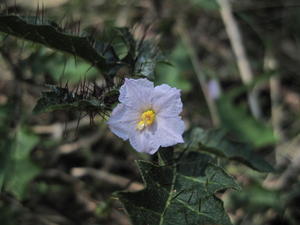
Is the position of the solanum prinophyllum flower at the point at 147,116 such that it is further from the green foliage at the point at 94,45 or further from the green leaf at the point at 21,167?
the green leaf at the point at 21,167

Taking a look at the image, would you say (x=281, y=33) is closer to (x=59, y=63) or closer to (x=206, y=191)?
(x=59, y=63)

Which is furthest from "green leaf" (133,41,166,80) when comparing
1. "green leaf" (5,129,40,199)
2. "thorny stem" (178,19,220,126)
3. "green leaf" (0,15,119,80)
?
"thorny stem" (178,19,220,126)

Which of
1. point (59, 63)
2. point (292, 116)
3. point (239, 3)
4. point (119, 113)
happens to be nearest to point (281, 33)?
point (239, 3)

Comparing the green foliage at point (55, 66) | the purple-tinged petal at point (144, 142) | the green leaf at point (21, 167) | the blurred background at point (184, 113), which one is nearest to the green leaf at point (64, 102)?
the purple-tinged petal at point (144, 142)

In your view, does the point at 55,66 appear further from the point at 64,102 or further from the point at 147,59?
the point at 64,102

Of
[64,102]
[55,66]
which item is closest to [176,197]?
[64,102]

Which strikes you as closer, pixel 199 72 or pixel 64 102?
pixel 64 102
